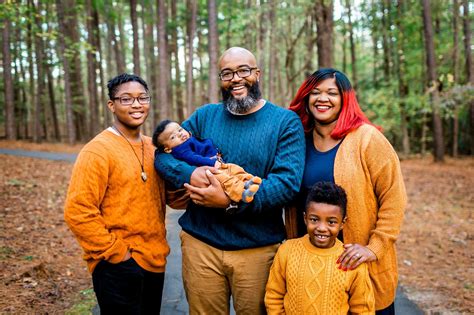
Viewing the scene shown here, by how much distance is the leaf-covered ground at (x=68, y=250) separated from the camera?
4680 millimetres

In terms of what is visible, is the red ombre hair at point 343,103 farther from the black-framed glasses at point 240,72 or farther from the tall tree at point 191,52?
the tall tree at point 191,52

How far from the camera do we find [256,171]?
113 inches

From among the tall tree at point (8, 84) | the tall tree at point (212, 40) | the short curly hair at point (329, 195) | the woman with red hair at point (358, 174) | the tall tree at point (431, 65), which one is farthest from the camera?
the tall tree at point (8, 84)

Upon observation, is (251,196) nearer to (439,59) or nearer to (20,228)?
(20,228)

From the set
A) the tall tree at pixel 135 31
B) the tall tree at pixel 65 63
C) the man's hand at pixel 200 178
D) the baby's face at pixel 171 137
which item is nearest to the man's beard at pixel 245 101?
the baby's face at pixel 171 137

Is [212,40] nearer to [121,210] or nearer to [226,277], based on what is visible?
[121,210]

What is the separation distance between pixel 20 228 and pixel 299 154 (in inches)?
235

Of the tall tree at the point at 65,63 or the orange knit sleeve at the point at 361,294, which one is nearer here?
the orange knit sleeve at the point at 361,294

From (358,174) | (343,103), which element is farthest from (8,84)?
(358,174)

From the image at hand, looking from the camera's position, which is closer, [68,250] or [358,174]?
[358,174]

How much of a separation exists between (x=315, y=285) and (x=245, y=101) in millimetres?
1362

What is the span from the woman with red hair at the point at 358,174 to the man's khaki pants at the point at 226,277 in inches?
21.3

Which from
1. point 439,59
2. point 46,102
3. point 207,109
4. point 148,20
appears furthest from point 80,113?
point 207,109

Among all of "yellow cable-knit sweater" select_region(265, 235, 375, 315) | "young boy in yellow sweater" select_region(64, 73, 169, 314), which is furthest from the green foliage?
"yellow cable-knit sweater" select_region(265, 235, 375, 315)
